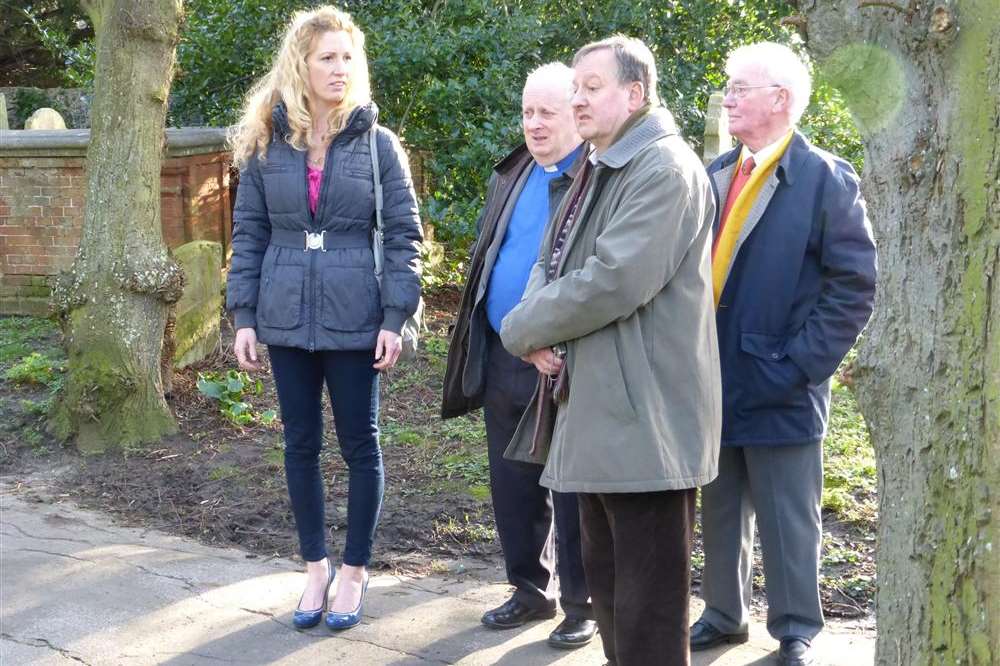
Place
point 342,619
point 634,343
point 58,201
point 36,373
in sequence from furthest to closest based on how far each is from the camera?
point 58,201 < point 36,373 < point 342,619 < point 634,343

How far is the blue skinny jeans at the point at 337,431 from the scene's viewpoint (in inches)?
164

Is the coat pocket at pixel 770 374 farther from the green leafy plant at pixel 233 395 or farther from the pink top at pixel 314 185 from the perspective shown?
the green leafy plant at pixel 233 395

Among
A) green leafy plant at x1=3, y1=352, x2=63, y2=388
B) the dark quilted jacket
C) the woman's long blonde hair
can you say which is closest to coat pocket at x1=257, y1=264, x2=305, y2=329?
the dark quilted jacket

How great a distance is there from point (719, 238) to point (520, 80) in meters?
4.52

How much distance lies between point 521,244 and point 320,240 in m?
0.72

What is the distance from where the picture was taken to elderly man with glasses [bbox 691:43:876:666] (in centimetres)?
377

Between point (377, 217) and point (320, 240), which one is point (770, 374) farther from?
point (320, 240)

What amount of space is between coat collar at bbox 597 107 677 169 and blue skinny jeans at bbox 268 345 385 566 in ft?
4.42

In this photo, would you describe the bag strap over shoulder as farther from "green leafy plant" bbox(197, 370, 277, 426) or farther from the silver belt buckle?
"green leafy plant" bbox(197, 370, 277, 426)

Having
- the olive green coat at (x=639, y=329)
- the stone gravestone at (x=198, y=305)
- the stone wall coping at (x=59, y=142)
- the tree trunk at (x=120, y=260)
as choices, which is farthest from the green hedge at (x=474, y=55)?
the olive green coat at (x=639, y=329)

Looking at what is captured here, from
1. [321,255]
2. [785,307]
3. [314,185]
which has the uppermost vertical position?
[314,185]

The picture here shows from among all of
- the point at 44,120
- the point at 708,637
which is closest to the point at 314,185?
the point at 708,637

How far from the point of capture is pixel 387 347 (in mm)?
4094

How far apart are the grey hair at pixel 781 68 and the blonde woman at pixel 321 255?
127cm
